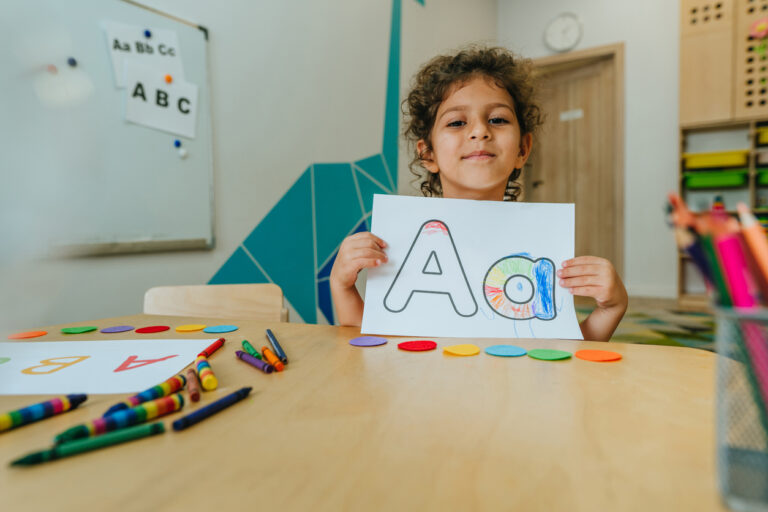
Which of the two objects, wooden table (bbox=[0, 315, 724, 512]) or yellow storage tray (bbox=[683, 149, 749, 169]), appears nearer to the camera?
wooden table (bbox=[0, 315, 724, 512])

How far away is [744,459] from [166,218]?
163 centimetres

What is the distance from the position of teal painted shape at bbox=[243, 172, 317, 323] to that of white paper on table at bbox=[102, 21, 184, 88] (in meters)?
0.62

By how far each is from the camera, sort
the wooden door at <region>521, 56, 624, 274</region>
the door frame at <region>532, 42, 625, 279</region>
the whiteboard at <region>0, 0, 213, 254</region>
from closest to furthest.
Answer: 1. the whiteboard at <region>0, 0, 213, 254</region>
2. the door frame at <region>532, 42, 625, 279</region>
3. the wooden door at <region>521, 56, 624, 274</region>

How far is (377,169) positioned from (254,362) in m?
2.19

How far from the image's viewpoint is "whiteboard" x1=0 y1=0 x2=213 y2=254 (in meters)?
1.21

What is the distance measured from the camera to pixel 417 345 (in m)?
0.58

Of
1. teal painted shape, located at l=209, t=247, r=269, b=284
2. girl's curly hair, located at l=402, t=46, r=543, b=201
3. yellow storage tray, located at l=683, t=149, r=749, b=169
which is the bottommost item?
teal painted shape, located at l=209, t=247, r=269, b=284

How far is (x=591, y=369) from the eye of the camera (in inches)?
19.1

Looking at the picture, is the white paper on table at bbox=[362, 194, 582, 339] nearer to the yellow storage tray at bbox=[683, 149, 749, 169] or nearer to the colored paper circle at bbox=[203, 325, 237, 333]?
the colored paper circle at bbox=[203, 325, 237, 333]

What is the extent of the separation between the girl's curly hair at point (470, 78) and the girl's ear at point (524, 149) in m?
0.02

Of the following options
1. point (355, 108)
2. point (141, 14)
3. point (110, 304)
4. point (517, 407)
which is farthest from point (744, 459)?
point (355, 108)

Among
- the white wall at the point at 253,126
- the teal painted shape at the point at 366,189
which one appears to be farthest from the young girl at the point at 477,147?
the teal painted shape at the point at 366,189

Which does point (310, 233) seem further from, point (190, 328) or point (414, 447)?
point (414, 447)

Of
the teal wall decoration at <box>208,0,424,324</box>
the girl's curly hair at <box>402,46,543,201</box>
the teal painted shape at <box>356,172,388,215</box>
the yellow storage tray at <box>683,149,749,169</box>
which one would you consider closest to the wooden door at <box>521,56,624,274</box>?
the yellow storage tray at <box>683,149,749,169</box>
